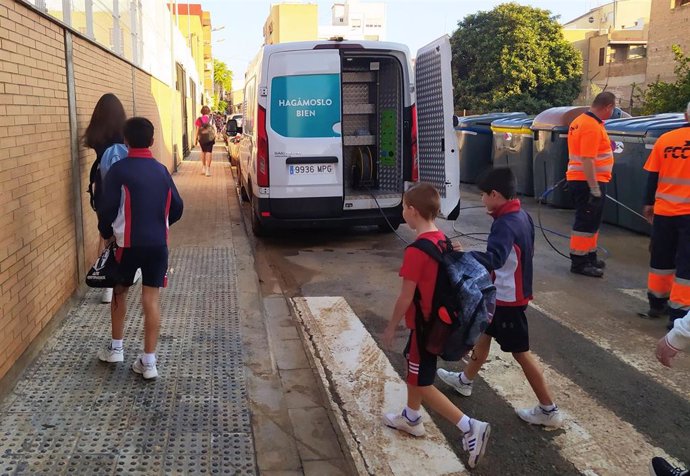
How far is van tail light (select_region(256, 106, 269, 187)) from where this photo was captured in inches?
309

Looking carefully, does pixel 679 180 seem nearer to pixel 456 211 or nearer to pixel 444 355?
pixel 456 211

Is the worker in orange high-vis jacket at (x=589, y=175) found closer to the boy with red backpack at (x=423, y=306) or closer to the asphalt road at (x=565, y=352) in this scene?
the asphalt road at (x=565, y=352)

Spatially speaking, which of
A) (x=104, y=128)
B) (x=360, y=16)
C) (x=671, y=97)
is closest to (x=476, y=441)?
(x=104, y=128)

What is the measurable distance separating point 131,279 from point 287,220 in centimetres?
420

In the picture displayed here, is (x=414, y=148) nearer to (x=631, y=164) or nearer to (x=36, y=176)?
(x=631, y=164)

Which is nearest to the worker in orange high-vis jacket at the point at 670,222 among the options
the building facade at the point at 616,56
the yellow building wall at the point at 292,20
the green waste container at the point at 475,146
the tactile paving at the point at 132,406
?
the tactile paving at the point at 132,406

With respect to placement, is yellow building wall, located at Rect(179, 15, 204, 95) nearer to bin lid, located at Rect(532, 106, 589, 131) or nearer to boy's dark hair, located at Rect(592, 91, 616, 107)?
bin lid, located at Rect(532, 106, 589, 131)

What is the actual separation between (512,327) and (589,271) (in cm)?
385

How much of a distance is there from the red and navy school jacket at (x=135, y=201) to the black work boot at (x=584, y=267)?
4886 millimetres

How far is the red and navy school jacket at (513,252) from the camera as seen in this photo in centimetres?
347

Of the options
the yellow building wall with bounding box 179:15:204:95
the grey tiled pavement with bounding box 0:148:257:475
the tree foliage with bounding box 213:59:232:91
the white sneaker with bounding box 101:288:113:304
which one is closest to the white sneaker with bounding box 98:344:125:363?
the grey tiled pavement with bounding box 0:148:257:475

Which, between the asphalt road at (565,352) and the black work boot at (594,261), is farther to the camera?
the black work boot at (594,261)

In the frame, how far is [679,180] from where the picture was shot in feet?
17.7

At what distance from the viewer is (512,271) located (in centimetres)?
355
